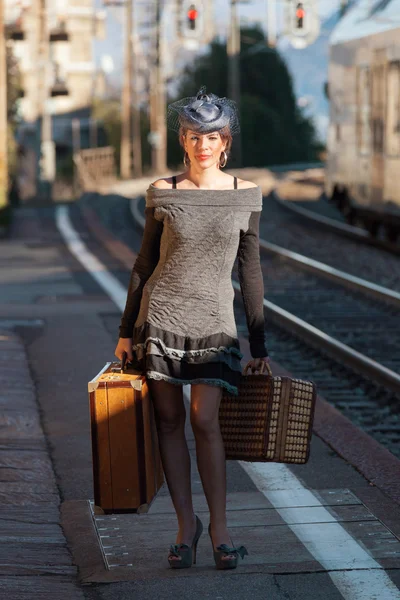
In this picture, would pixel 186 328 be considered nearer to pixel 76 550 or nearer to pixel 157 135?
pixel 76 550

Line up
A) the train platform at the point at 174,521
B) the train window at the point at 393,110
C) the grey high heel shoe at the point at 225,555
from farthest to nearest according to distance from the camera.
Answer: the train window at the point at 393,110, the grey high heel shoe at the point at 225,555, the train platform at the point at 174,521

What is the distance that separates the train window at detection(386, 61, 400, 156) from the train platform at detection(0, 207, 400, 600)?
8357mm

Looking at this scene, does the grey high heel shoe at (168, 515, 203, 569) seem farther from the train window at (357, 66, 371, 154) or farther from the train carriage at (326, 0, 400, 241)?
the train window at (357, 66, 371, 154)

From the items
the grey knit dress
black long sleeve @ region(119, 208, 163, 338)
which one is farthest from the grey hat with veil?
black long sleeve @ region(119, 208, 163, 338)

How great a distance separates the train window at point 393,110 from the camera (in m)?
17.0

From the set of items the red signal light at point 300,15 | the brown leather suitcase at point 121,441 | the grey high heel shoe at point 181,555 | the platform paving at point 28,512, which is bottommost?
the platform paving at point 28,512

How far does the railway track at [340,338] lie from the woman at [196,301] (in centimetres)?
282

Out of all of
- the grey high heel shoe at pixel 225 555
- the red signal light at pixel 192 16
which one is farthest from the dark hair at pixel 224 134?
the red signal light at pixel 192 16

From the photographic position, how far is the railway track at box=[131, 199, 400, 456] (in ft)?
28.8

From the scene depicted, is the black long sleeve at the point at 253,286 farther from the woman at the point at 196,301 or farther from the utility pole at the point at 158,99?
the utility pole at the point at 158,99

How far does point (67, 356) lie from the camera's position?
10086mm

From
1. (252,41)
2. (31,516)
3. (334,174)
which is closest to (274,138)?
(252,41)

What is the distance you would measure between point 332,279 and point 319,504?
31.8 ft

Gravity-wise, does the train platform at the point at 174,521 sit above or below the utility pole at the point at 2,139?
below
